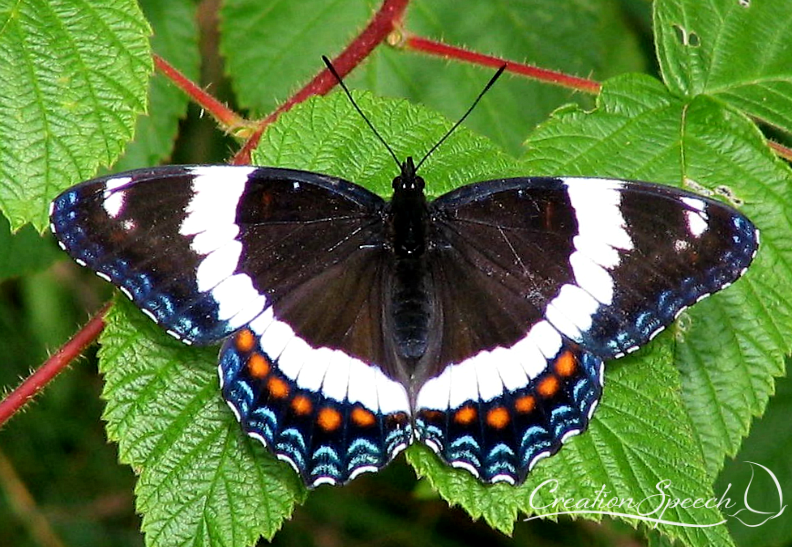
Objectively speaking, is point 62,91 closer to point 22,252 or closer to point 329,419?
point 329,419

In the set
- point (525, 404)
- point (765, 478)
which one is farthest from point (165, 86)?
point (765, 478)

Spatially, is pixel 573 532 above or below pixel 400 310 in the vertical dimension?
above

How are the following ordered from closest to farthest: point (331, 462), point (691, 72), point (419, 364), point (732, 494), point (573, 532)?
point (331, 462) → point (419, 364) → point (691, 72) → point (732, 494) → point (573, 532)

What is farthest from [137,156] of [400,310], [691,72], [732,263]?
[732,263]

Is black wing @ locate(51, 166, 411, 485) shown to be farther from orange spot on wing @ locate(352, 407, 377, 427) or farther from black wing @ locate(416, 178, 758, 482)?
black wing @ locate(416, 178, 758, 482)

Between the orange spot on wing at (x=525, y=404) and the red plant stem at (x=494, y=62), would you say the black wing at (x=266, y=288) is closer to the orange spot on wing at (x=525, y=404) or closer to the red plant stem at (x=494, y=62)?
the orange spot on wing at (x=525, y=404)

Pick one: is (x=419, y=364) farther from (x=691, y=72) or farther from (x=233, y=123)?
(x=691, y=72)
